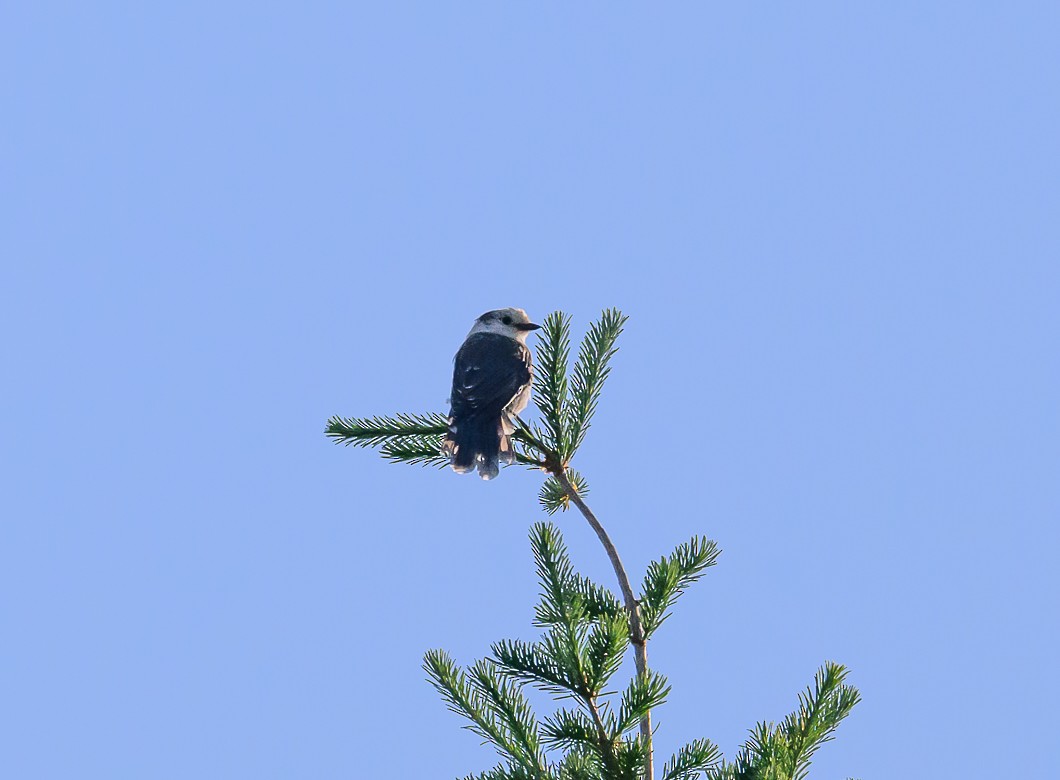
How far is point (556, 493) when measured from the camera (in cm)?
488

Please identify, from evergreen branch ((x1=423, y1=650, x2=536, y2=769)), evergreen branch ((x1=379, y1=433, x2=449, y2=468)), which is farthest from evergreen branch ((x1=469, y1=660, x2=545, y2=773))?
evergreen branch ((x1=379, y1=433, x2=449, y2=468))

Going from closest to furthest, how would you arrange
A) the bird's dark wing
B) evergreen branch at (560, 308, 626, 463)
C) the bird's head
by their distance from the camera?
evergreen branch at (560, 308, 626, 463), the bird's dark wing, the bird's head

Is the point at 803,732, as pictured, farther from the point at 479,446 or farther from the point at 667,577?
the point at 479,446

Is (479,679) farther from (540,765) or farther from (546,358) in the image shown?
(546,358)

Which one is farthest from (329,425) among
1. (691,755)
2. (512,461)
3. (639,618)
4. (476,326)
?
(476,326)

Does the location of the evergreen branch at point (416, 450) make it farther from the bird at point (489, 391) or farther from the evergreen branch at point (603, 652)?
the evergreen branch at point (603, 652)

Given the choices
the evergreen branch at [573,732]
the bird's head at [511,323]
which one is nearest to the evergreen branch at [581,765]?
the evergreen branch at [573,732]

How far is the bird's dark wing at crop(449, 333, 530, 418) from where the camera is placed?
6.13 m

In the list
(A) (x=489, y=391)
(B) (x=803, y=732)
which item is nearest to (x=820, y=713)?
(B) (x=803, y=732)

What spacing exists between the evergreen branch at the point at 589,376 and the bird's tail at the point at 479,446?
0.40 metres

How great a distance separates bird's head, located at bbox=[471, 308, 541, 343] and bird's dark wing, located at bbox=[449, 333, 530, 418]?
312 mm

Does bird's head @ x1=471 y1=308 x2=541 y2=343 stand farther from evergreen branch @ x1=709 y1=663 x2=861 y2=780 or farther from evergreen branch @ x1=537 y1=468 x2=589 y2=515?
evergreen branch @ x1=709 y1=663 x2=861 y2=780

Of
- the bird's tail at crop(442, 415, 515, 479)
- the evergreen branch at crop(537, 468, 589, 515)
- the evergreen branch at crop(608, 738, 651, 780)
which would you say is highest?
the bird's tail at crop(442, 415, 515, 479)

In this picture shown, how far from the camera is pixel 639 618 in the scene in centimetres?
377
